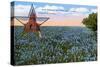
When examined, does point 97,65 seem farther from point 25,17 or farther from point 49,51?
point 25,17

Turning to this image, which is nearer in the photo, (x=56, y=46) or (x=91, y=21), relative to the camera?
(x=56, y=46)

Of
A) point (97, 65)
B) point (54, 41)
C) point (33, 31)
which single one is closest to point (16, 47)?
point (33, 31)

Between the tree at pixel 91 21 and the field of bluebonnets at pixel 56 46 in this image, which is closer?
the field of bluebonnets at pixel 56 46

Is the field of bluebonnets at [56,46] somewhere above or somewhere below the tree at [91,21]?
below

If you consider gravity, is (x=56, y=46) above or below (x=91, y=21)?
Answer: below

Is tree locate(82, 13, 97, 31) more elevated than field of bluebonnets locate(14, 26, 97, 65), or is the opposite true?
tree locate(82, 13, 97, 31)
